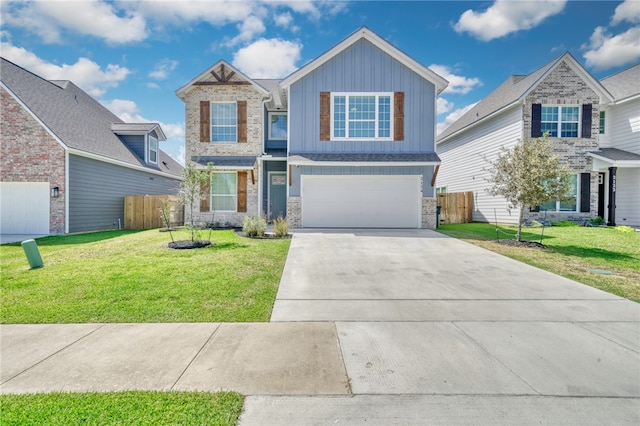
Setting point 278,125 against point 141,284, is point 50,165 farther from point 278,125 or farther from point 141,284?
point 141,284

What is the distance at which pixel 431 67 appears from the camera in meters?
14.0

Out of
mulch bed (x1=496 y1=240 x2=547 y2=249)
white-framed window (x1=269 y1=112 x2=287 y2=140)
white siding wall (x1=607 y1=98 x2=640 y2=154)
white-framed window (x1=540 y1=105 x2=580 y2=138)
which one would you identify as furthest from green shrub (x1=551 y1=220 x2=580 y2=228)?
white-framed window (x1=269 y1=112 x2=287 y2=140)

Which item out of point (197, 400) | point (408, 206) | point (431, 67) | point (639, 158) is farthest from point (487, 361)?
point (639, 158)

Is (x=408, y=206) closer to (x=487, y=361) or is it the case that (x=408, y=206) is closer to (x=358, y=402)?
(x=487, y=361)

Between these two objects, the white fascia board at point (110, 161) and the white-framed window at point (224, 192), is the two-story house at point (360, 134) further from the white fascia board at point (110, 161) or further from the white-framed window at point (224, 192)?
→ the white fascia board at point (110, 161)

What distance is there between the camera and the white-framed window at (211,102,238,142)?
14.5 meters

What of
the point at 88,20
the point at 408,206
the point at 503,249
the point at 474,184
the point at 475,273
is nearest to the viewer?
the point at 475,273

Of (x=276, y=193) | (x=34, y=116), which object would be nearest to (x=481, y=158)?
(x=276, y=193)

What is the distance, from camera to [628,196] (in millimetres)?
15641

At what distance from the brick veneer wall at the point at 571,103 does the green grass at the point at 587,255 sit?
3.10 meters

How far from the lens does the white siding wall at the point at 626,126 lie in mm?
15406

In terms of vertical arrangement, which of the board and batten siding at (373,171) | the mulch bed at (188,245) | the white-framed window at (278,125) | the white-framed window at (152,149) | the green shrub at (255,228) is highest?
the white-framed window at (278,125)

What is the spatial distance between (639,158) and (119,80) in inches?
1049

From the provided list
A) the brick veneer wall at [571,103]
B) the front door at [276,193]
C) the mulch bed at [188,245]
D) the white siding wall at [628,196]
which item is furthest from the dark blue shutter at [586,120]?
the mulch bed at [188,245]
